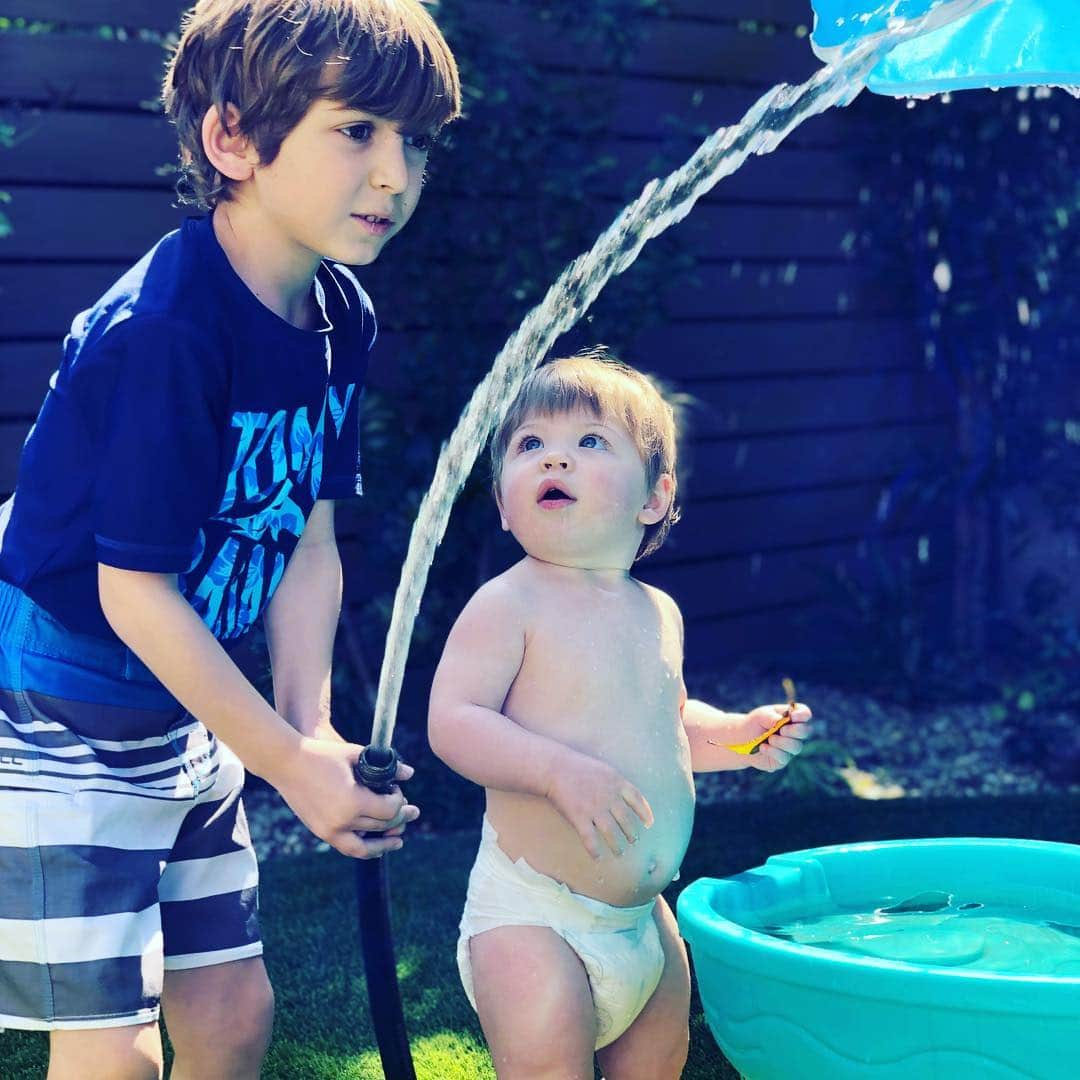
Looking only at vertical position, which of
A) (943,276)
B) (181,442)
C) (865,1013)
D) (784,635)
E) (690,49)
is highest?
(690,49)

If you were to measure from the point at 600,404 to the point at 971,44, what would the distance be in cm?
93

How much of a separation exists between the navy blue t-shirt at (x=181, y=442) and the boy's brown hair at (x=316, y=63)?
154 mm

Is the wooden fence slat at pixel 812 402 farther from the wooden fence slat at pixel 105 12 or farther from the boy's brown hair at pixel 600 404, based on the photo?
the boy's brown hair at pixel 600 404

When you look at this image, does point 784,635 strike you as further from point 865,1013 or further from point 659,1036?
point 865,1013

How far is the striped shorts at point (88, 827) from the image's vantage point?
1607mm

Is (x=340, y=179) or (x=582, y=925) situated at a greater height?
(x=340, y=179)

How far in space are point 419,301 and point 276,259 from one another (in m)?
2.32

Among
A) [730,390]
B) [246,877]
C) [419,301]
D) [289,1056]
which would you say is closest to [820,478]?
[730,390]

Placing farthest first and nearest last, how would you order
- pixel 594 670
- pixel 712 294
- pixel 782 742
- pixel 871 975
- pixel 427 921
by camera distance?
1. pixel 712 294
2. pixel 427 921
3. pixel 782 742
4. pixel 594 670
5. pixel 871 975

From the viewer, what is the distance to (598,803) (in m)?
1.57

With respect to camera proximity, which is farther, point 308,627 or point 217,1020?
point 308,627

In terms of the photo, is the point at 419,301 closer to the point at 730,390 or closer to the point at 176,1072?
the point at 730,390

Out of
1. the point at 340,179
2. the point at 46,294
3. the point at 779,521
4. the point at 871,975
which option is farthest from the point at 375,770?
the point at 779,521

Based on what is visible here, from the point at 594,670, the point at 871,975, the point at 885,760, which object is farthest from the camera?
the point at 885,760
